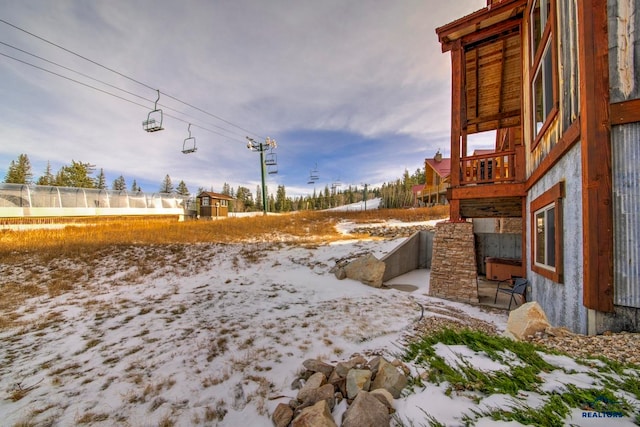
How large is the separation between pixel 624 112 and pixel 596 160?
22.0 inches

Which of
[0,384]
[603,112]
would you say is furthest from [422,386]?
[0,384]

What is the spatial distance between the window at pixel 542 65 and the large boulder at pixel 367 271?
5.37m

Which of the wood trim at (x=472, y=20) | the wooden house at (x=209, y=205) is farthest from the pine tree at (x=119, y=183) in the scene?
the wood trim at (x=472, y=20)

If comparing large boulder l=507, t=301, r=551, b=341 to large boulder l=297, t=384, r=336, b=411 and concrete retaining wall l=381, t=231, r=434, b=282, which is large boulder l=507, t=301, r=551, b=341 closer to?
large boulder l=297, t=384, r=336, b=411

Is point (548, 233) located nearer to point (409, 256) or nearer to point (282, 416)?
point (282, 416)

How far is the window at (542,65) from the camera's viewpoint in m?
4.14

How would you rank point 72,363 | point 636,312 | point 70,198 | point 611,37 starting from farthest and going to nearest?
point 70,198 < point 72,363 < point 611,37 < point 636,312

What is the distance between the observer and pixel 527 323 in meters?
3.12

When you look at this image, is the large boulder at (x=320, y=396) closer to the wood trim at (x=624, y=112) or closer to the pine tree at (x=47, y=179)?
the wood trim at (x=624, y=112)

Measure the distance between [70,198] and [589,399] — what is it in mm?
31397

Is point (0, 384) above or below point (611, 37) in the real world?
below

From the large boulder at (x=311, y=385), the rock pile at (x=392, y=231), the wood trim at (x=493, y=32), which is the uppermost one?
the wood trim at (x=493, y=32)

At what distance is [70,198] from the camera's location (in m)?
21.4

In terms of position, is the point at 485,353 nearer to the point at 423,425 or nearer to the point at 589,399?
the point at 589,399
